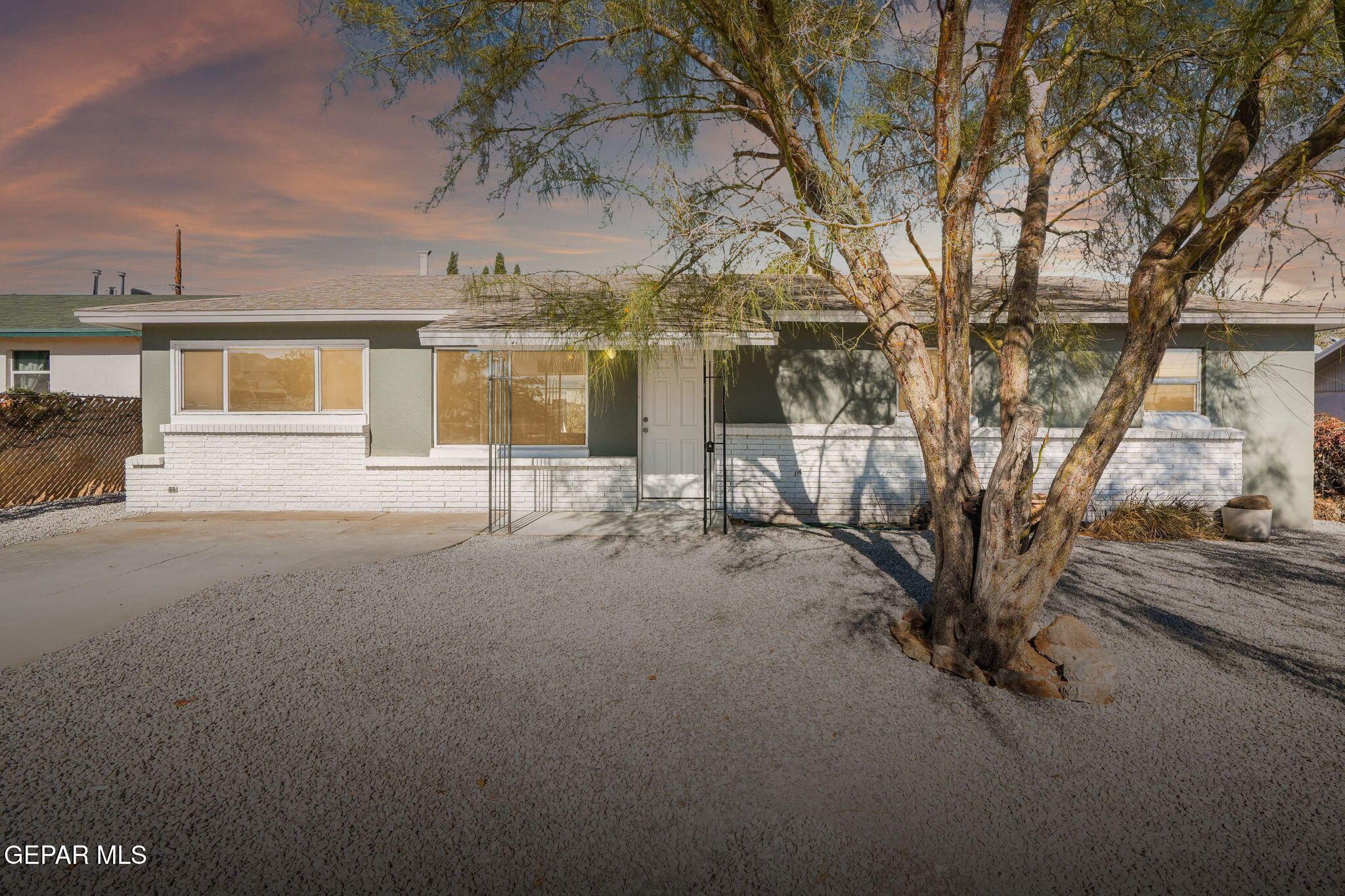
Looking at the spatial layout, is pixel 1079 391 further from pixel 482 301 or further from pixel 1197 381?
pixel 482 301

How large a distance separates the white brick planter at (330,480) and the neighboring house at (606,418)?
28mm

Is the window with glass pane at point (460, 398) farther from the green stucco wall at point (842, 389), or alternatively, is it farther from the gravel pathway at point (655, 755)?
the gravel pathway at point (655, 755)

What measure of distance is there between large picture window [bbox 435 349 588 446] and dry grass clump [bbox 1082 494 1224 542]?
7253mm

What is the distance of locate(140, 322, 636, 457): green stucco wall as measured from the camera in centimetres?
960

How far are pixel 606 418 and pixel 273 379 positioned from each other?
17.0 ft

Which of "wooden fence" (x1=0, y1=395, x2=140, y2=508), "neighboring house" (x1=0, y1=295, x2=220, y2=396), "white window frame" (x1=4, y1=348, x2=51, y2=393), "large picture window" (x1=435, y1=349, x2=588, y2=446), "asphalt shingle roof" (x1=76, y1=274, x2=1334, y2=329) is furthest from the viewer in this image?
"white window frame" (x1=4, y1=348, x2=51, y2=393)

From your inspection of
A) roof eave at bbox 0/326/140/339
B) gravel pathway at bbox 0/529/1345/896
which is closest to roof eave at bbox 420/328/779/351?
gravel pathway at bbox 0/529/1345/896

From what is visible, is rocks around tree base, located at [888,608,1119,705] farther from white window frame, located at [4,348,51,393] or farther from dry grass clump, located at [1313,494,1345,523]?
white window frame, located at [4,348,51,393]

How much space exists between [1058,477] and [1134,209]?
364 cm

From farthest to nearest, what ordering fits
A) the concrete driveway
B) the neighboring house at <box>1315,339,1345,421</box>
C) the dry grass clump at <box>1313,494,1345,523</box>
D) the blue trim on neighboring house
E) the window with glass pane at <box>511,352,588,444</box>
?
the neighboring house at <box>1315,339,1345,421</box> < the blue trim on neighboring house < the dry grass clump at <box>1313,494,1345,523</box> < the window with glass pane at <box>511,352,588,444</box> < the concrete driveway

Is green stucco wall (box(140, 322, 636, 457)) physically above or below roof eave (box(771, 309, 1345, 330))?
below

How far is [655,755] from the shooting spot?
114 inches

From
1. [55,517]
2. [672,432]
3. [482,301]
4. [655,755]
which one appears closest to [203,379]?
[55,517]

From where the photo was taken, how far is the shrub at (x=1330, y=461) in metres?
10.9
